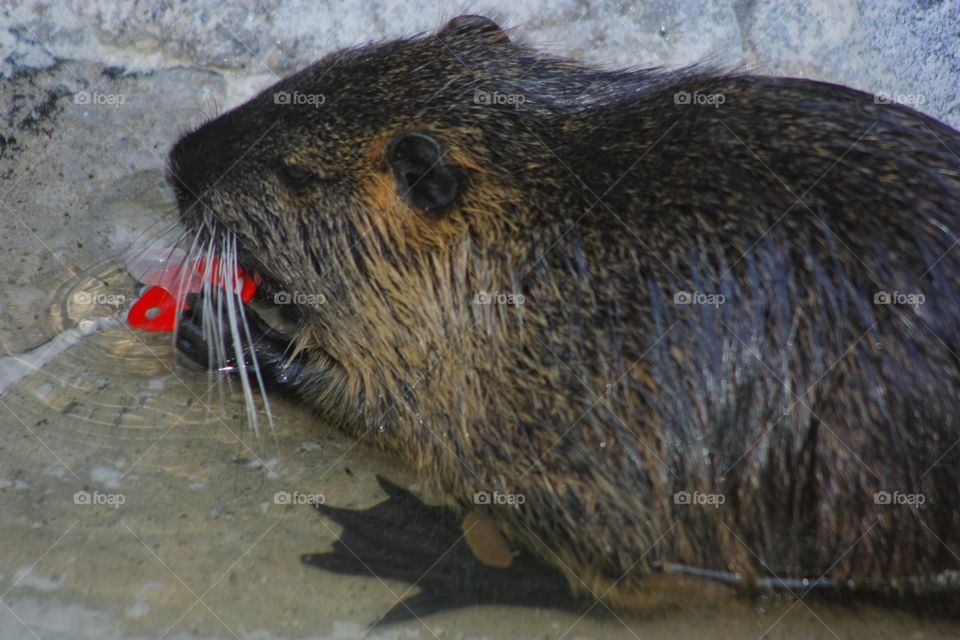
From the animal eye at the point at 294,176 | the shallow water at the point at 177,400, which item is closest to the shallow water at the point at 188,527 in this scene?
the shallow water at the point at 177,400

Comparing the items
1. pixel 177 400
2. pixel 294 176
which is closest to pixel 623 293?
pixel 294 176

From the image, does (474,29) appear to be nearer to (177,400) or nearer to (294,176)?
(294,176)

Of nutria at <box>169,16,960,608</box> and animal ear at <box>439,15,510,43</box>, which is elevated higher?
animal ear at <box>439,15,510,43</box>

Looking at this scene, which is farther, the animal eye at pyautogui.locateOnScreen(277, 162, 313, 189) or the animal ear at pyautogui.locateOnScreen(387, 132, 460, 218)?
the animal eye at pyautogui.locateOnScreen(277, 162, 313, 189)

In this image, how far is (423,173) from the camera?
2.68 m

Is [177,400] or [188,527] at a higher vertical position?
[177,400]

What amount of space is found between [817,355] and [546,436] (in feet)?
2.04

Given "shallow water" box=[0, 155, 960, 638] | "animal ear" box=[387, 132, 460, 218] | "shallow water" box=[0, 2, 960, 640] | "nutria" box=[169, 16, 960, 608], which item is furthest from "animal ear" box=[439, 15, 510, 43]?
"shallow water" box=[0, 155, 960, 638]

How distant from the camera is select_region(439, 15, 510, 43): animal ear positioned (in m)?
3.11

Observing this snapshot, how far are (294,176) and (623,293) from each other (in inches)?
35.0

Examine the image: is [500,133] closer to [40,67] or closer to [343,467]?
[343,467]

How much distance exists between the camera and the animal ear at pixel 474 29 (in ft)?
10.2

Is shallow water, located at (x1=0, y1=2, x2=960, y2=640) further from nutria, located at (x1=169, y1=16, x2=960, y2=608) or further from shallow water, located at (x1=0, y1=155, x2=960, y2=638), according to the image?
nutria, located at (x1=169, y1=16, x2=960, y2=608)

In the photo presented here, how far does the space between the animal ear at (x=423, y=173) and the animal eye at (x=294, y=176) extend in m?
Result: 0.23
